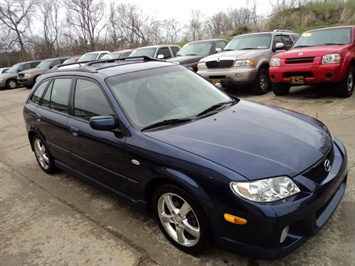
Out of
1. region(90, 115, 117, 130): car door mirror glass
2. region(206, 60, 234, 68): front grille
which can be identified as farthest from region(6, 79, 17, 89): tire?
region(90, 115, 117, 130): car door mirror glass

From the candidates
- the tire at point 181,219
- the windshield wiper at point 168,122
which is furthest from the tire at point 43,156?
the tire at point 181,219

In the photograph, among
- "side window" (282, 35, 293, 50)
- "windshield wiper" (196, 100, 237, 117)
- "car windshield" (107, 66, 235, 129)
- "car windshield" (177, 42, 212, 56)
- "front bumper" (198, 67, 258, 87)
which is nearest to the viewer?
"car windshield" (107, 66, 235, 129)

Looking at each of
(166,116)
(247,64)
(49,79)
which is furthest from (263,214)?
(247,64)

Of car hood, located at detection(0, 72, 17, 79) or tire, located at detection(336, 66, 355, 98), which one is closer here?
tire, located at detection(336, 66, 355, 98)

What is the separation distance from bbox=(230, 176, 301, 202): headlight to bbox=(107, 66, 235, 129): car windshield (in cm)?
107

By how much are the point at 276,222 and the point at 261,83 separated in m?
6.93

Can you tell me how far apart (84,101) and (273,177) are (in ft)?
7.52

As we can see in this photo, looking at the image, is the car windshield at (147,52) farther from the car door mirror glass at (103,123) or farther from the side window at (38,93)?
the car door mirror glass at (103,123)

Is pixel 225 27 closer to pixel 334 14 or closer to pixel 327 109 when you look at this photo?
pixel 334 14

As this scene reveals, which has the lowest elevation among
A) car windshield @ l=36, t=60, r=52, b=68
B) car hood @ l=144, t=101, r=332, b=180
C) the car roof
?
car hood @ l=144, t=101, r=332, b=180

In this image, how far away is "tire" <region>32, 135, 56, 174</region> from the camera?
4.61m

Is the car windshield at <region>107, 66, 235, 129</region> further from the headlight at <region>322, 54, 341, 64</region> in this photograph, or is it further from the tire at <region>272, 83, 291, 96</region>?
the tire at <region>272, 83, 291, 96</region>

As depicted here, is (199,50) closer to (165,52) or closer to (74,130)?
(165,52)

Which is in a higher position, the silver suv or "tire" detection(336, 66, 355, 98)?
the silver suv
